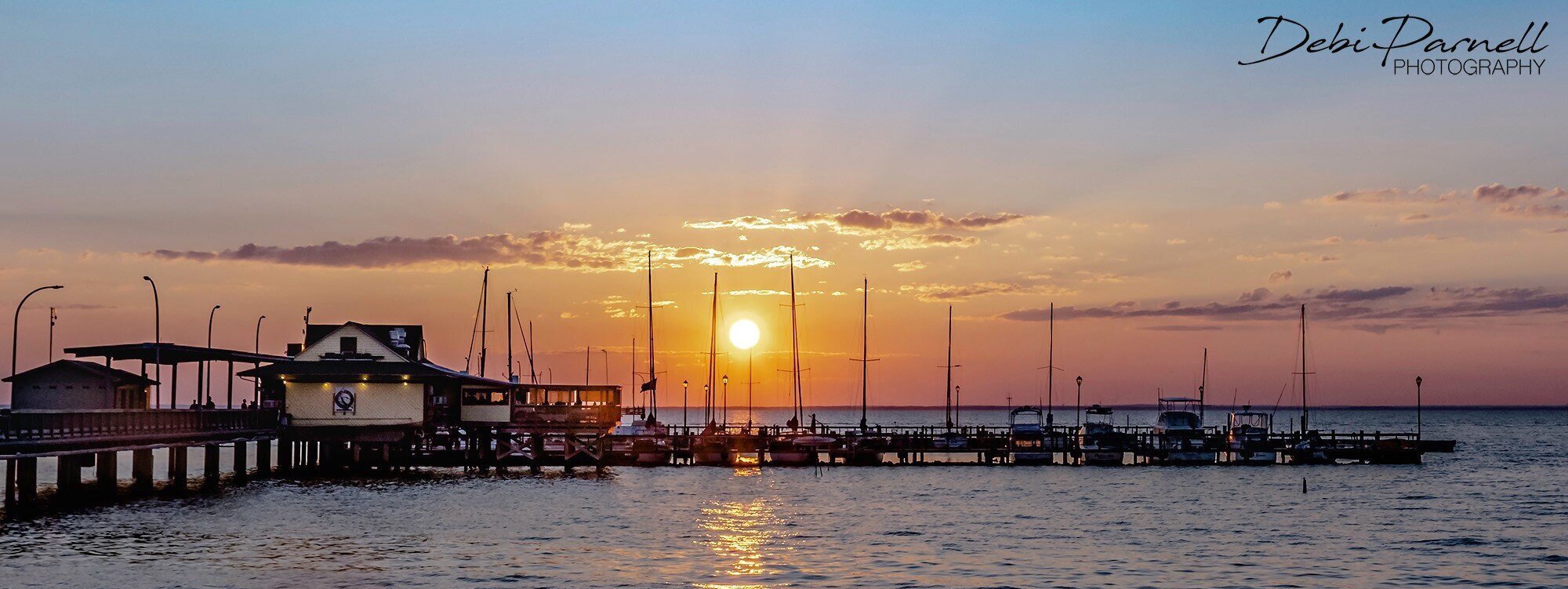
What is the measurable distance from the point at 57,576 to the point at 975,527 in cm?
3411

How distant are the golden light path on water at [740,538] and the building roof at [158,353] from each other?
31613 millimetres

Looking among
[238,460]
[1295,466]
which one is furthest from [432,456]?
[1295,466]

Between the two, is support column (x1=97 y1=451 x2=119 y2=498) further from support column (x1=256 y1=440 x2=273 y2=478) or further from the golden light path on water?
the golden light path on water

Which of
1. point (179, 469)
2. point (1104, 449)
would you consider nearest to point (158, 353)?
point (179, 469)

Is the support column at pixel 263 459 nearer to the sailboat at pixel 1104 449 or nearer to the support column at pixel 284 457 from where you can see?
the support column at pixel 284 457

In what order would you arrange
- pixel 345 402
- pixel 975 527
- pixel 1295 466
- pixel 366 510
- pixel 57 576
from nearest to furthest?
pixel 57 576
pixel 975 527
pixel 366 510
pixel 345 402
pixel 1295 466

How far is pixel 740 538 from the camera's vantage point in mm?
53781

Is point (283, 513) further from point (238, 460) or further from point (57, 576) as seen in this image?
point (238, 460)

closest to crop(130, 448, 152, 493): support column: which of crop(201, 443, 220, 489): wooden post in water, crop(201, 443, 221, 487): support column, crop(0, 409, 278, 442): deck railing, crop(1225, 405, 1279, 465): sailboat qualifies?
crop(0, 409, 278, 442): deck railing

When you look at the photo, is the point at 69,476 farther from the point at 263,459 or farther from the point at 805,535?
the point at 805,535

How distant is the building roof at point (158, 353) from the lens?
76062 mm

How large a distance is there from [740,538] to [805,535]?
2892 millimetres

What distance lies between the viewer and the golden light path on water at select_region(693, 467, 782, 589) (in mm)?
42906

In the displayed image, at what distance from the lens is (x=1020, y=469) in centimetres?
9731
